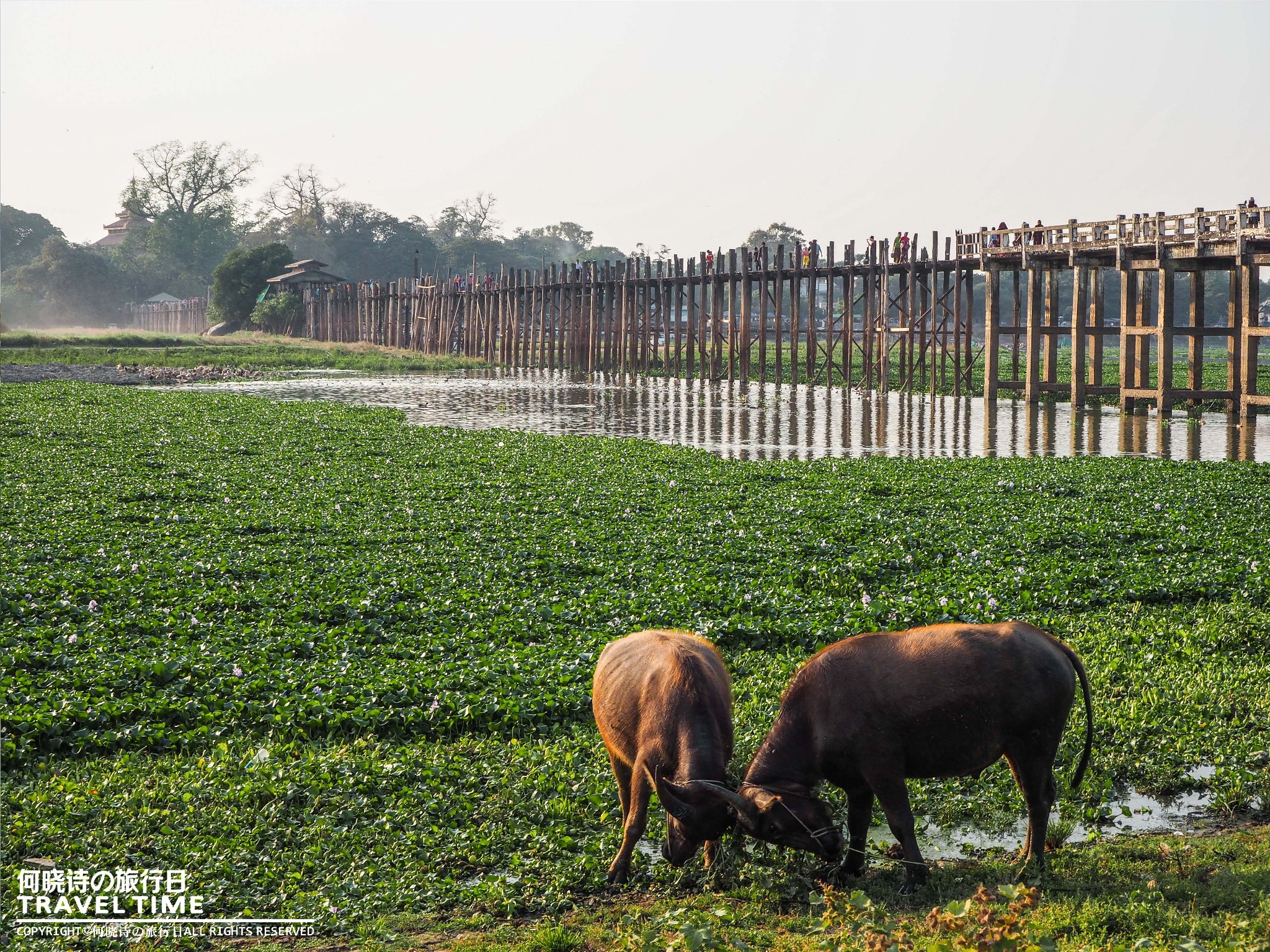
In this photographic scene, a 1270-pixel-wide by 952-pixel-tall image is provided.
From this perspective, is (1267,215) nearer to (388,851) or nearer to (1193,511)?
(1193,511)

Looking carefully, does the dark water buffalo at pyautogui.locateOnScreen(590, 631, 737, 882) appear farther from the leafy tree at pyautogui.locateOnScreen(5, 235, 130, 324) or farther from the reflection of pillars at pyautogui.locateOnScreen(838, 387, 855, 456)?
the leafy tree at pyautogui.locateOnScreen(5, 235, 130, 324)

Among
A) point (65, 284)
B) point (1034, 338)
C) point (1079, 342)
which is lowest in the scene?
point (1079, 342)

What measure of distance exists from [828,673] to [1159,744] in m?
2.89

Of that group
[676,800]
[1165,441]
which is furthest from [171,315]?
[676,800]

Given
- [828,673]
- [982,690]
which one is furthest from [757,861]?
[982,690]

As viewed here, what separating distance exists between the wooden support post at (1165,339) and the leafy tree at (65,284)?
102861 mm

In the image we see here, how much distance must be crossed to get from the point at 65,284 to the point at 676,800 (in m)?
119

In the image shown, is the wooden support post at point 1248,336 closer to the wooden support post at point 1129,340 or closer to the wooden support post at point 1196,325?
→ the wooden support post at point 1196,325

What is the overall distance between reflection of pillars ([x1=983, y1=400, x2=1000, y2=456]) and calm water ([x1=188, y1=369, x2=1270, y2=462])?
5 centimetres

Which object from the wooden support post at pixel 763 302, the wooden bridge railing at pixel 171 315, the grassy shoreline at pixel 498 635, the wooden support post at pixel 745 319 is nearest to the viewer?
the grassy shoreline at pixel 498 635

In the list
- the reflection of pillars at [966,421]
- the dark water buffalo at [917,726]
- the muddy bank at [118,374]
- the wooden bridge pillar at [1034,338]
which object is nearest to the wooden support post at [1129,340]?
the wooden bridge pillar at [1034,338]

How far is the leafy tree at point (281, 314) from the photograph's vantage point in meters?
84.4

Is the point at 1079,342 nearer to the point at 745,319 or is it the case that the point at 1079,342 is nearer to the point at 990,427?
the point at 990,427

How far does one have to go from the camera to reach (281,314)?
85.0 meters
